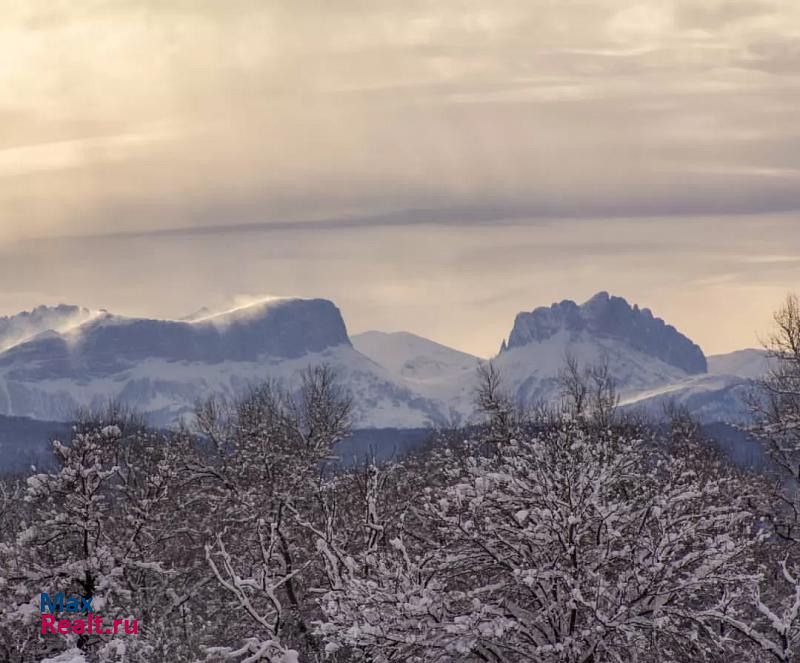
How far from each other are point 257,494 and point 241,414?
2585cm

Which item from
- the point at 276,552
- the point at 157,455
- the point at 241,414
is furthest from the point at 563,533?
the point at 241,414

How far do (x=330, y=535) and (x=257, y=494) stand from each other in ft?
62.7

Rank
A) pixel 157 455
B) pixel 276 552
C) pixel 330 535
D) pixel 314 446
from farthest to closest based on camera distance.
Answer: pixel 157 455 → pixel 314 446 → pixel 276 552 → pixel 330 535

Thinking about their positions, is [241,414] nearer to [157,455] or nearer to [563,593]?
[157,455]

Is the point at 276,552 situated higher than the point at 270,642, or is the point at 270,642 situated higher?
the point at 270,642

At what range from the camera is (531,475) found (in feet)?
82.7

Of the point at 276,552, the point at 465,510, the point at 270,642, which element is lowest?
the point at 276,552

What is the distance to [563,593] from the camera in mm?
25109

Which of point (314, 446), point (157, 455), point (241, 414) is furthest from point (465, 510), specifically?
point (241, 414)

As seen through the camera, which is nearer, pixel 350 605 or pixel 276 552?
pixel 350 605

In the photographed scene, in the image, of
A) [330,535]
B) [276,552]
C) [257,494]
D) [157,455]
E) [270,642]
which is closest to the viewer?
[270,642]

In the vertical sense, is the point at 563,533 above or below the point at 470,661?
above

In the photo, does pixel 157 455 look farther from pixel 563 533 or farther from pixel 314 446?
pixel 563 533

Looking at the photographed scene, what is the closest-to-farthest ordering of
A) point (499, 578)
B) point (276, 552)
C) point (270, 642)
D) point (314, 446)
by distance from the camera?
point (270, 642) → point (499, 578) → point (276, 552) → point (314, 446)
